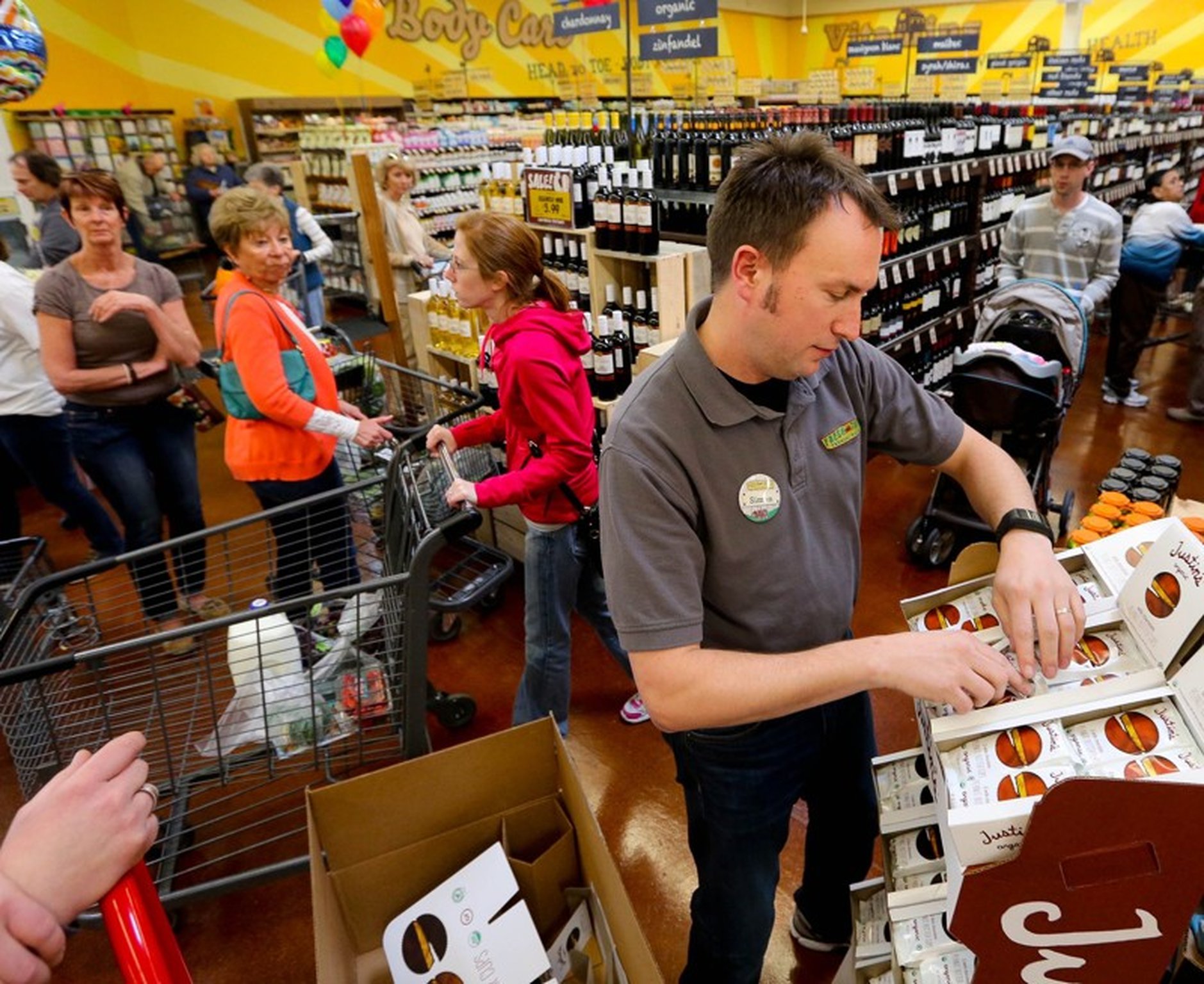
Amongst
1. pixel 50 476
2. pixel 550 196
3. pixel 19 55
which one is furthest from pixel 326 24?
pixel 50 476

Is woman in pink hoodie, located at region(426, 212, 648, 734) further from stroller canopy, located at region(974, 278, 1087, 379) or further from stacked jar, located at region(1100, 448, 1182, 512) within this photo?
stroller canopy, located at region(974, 278, 1087, 379)

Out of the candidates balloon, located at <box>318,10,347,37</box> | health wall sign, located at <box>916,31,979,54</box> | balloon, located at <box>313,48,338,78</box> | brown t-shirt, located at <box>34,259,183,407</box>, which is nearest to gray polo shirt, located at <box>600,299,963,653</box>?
brown t-shirt, located at <box>34,259,183,407</box>

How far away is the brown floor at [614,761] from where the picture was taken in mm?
2232

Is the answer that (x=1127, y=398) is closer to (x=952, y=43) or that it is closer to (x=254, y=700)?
(x=254, y=700)

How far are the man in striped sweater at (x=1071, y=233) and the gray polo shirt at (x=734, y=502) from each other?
3916 mm

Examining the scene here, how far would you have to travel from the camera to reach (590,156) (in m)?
4.02

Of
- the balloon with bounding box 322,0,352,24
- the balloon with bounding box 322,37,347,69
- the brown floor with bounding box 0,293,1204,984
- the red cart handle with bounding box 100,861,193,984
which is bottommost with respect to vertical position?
the brown floor with bounding box 0,293,1204,984

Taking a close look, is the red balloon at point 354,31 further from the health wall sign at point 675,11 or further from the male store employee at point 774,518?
the male store employee at point 774,518

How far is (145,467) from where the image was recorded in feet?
11.3

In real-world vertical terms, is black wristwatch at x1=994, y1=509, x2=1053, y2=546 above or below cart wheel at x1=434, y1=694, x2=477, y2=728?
above

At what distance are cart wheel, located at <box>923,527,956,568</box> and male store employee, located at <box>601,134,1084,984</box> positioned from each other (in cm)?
250

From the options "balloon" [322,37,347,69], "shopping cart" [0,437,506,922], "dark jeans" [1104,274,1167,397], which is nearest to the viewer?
"shopping cart" [0,437,506,922]

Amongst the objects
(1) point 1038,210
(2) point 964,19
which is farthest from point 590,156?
(2) point 964,19

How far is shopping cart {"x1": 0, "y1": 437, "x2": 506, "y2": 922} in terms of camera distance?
6.25ft
